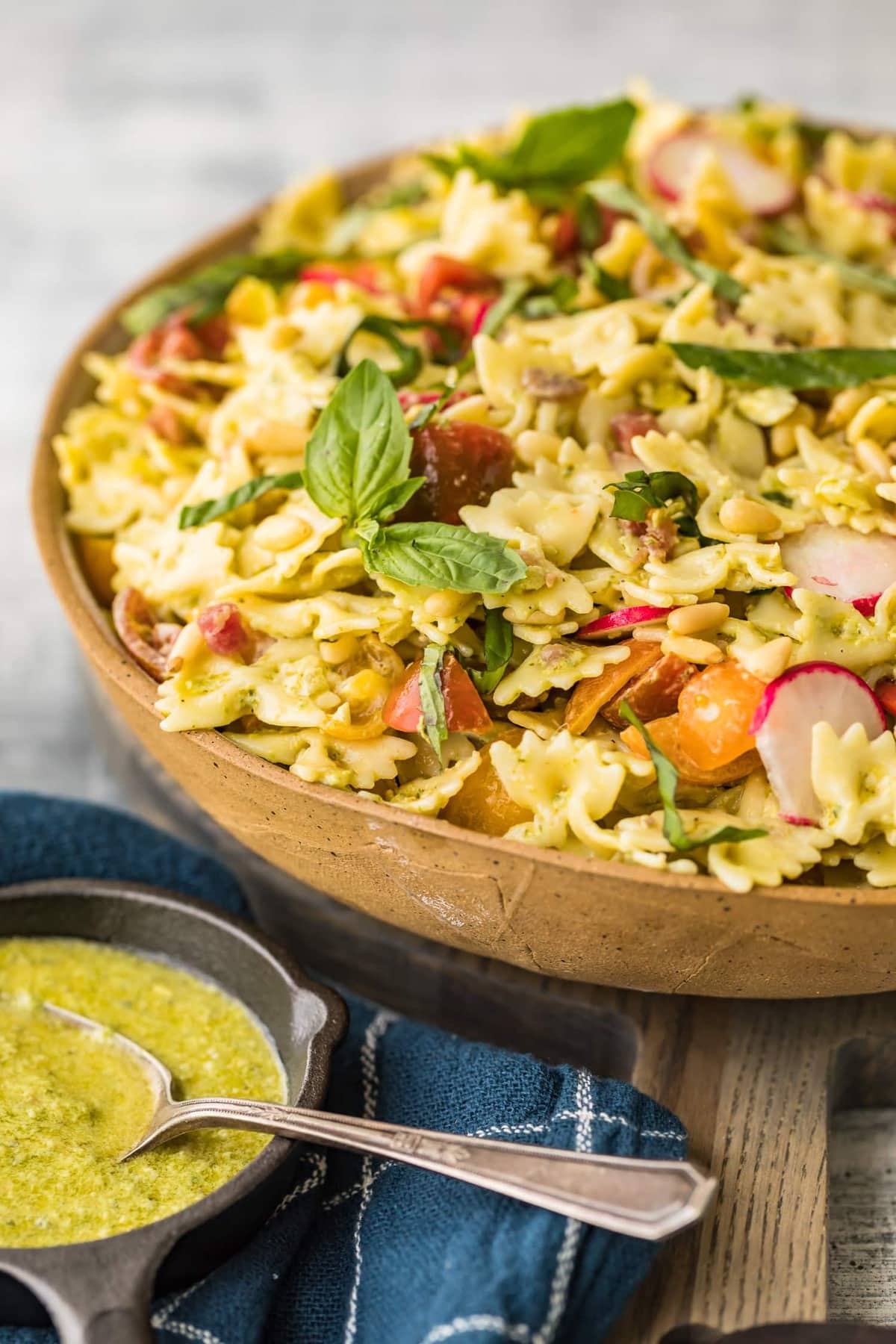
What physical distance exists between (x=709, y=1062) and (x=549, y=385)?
1412 millimetres

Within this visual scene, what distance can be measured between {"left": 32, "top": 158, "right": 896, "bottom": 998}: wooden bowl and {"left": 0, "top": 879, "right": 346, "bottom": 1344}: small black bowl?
209 mm

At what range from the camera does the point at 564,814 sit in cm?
254

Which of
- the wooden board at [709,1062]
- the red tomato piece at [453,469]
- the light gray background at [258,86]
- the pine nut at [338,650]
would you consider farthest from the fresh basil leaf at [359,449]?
the light gray background at [258,86]

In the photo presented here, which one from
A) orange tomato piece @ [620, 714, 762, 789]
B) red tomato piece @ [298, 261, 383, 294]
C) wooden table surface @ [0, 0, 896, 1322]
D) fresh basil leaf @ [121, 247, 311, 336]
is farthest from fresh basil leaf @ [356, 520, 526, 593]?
wooden table surface @ [0, 0, 896, 1322]

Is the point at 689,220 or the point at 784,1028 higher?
the point at 689,220

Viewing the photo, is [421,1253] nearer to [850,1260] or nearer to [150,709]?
[850,1260]

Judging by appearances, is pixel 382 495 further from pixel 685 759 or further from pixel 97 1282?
pixel 97 1282

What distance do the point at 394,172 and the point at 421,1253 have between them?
10.8 ft

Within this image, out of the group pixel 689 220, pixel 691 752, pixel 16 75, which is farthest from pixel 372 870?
pixel 16 75

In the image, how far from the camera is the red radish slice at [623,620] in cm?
274

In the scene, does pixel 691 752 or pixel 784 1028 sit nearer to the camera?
pixel 691 752

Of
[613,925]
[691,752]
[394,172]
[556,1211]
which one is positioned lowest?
[556,1211]

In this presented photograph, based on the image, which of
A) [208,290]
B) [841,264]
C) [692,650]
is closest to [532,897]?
Result: [692,650]

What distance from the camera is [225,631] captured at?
113 inches
